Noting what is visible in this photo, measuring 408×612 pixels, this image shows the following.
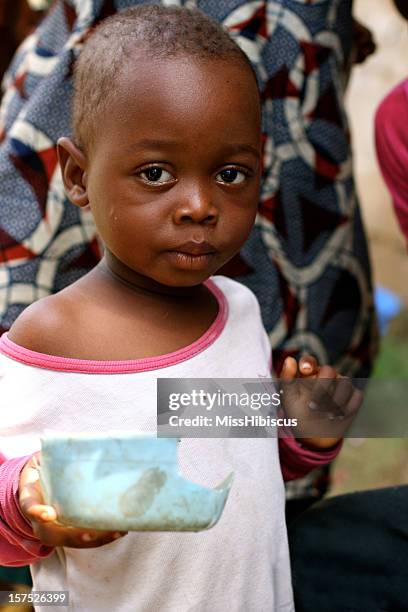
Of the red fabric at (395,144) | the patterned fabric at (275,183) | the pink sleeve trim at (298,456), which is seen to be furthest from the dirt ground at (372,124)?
the pink sleeve trim at (298,456)

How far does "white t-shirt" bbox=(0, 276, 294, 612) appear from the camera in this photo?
1.15 m

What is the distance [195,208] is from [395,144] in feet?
3.15

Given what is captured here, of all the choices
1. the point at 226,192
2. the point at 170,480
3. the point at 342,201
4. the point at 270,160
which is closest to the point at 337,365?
the point at 342,201

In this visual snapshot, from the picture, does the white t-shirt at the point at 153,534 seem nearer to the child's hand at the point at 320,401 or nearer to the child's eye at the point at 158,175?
the child's hand at the point at 320,401

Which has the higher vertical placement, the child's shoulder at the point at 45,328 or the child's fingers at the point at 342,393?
the child's shoulder at the point at 45,328

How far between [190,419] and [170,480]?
0.88 ft

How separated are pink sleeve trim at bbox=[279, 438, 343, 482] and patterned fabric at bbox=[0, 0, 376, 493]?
412 mm

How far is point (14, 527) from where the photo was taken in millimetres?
1108

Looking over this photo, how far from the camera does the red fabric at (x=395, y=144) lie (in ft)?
6.25

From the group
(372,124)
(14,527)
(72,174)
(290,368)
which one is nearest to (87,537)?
(14,527)

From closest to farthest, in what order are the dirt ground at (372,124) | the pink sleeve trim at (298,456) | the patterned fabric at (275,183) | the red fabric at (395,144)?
the pink sleeve trim at (298,456) < the patterned fabric at (275,183) < the red fabric at (395,144) < the dirt ground at (372,124)

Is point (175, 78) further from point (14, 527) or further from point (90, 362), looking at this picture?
point (14, 527)

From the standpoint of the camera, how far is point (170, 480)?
0.94m

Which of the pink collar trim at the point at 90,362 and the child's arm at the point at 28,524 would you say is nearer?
the child's arm at the point at 28,524
